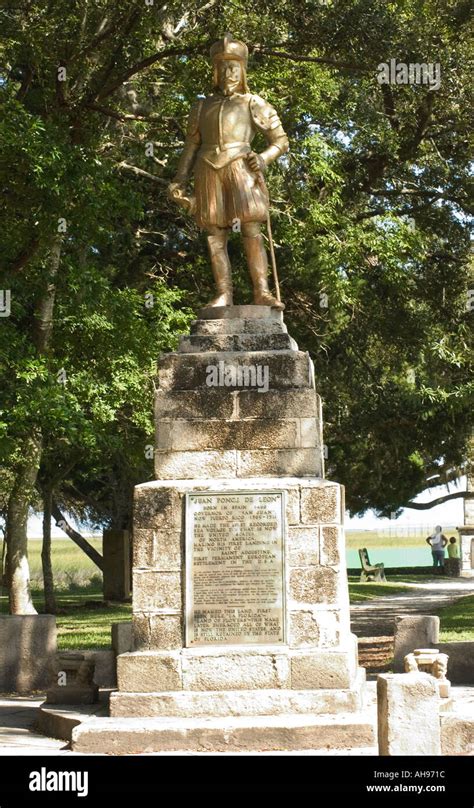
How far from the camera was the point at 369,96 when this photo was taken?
2092 centimetres

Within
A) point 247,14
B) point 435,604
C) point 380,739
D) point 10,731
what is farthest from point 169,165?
point 380,739

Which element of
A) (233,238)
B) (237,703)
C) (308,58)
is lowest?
(237,703)

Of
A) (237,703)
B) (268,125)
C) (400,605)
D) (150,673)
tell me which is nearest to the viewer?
(237,703)

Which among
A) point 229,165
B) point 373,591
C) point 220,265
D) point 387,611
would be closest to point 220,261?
point 220,265

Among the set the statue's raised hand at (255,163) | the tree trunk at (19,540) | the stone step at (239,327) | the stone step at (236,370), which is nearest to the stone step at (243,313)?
the stone step at (239,327)

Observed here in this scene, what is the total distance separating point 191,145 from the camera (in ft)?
36.1

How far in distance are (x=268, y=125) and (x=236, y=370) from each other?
2306 millimetres

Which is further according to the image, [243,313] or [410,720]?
[243,313]

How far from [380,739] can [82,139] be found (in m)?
12.4

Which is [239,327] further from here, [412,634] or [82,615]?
[82,615]

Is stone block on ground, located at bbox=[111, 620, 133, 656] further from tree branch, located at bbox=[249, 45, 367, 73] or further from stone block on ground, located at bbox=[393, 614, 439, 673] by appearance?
tree branch, located at bbox=[249, 45, 367, 73]

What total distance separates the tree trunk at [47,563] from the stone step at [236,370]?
523 inches

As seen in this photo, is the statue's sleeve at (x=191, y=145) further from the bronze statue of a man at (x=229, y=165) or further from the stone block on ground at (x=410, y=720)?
the stone block on ground at (x=410, y=720)

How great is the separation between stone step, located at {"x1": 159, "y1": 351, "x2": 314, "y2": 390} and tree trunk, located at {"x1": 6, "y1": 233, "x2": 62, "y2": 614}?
662cm
